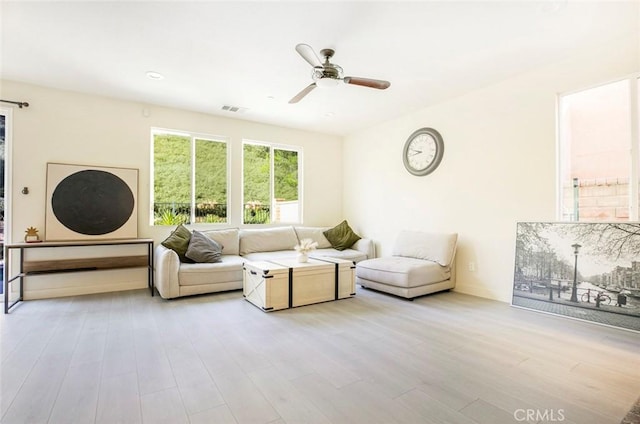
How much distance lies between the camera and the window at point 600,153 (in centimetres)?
311

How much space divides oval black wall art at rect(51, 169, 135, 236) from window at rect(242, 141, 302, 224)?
1902 millimetres

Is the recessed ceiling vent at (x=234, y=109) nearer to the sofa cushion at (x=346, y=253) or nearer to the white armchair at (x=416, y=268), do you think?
the sofa cushion at (x=346, y=253)

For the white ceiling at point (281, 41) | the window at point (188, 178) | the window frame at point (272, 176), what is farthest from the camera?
the window frame at point (272, 176)

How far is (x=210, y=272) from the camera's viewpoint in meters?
4.20

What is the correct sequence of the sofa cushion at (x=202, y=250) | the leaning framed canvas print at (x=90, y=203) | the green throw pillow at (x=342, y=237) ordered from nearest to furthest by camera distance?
the leaning framed canvas print at (x=90, y=203) < the sofa cushion at (x=202, y=250) < the green throw pillow at (x=342, y=237)

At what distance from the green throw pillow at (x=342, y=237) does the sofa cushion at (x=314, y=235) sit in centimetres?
8

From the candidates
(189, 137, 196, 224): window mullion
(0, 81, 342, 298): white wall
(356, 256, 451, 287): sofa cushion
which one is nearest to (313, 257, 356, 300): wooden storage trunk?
(356, 256, 451, 287): sofa cushion

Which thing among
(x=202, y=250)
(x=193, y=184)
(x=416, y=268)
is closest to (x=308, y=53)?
(x=416, y=268)

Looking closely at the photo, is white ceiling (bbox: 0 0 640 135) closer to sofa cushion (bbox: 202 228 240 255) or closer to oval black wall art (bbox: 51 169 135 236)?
oval black wall art (bbox: 51 169 135 236)

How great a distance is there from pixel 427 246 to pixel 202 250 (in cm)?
322

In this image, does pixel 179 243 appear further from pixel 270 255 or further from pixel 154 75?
pixel 154 75

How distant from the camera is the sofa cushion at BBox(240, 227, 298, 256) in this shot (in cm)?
522

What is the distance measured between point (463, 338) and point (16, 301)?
5139mm

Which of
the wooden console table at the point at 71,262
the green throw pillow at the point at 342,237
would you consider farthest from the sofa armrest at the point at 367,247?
the wooden console table at the point at 71,262
